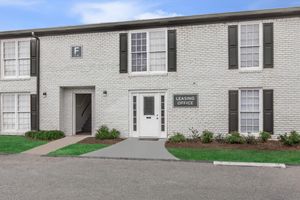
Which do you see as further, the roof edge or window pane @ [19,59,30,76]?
window pane @ [19,59,30,76]

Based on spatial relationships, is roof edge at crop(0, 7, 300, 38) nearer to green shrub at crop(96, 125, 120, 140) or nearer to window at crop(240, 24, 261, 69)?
window at crop(240, 24, 261, 69)

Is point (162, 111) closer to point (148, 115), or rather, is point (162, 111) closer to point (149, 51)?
point (148, 115)

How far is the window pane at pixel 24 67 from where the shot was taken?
16.9 m

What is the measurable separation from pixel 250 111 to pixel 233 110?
29.3 inches

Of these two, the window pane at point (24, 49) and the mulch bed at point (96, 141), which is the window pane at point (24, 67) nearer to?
the window pane at point (24, 49)

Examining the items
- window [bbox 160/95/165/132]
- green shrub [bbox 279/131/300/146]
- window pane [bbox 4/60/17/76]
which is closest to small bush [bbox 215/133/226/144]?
green shrub [bbox 279/131/300/146]

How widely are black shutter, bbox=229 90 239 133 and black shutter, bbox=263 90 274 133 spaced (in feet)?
3.87

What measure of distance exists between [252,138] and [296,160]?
11.4ft

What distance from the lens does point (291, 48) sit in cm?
1379

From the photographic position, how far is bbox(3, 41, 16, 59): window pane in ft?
56.1

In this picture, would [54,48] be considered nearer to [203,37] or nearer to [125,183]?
[203,37]

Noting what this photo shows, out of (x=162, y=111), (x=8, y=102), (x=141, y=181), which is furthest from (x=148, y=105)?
(x=141, y=181)

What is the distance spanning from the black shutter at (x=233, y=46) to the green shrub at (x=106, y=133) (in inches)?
244

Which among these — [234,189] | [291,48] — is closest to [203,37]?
[291,48]
